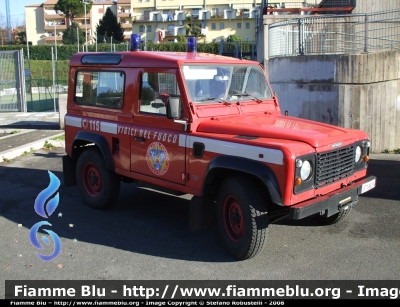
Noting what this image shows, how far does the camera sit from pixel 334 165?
17.0 feet

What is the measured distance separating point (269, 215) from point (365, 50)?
285 inches

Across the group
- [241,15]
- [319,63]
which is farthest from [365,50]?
[241,15]

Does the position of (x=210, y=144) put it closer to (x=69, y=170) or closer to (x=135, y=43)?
(x=135, y=43)

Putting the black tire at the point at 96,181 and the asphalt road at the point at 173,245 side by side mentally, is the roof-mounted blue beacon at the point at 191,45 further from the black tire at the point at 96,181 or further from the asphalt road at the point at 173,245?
the asphalt road at the point at 173,245

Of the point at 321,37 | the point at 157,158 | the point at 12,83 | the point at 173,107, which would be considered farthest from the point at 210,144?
the point at 12,83

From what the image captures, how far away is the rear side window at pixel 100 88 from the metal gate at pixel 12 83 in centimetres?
1206

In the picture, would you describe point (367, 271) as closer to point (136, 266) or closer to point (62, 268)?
point (136, 266)

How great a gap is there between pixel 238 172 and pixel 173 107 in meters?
1.07

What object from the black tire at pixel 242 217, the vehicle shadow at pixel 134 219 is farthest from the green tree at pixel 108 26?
the black tire at pixel 242 217

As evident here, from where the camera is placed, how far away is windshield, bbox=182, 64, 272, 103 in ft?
18.9

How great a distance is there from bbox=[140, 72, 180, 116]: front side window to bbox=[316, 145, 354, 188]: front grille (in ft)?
6.11

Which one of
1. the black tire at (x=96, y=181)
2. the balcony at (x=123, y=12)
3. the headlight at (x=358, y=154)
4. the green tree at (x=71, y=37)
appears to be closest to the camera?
the headlight at (x=358, y=154)

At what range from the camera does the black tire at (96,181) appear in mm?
6793

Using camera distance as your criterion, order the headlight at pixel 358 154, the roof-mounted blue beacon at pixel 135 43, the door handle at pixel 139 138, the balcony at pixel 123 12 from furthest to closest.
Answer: the balcony at pixel 123 12 < the roof-mounted blue beacon at pixel 135 43 < the door handle at pixel 139 138 < the headlight at pixel 358 154
